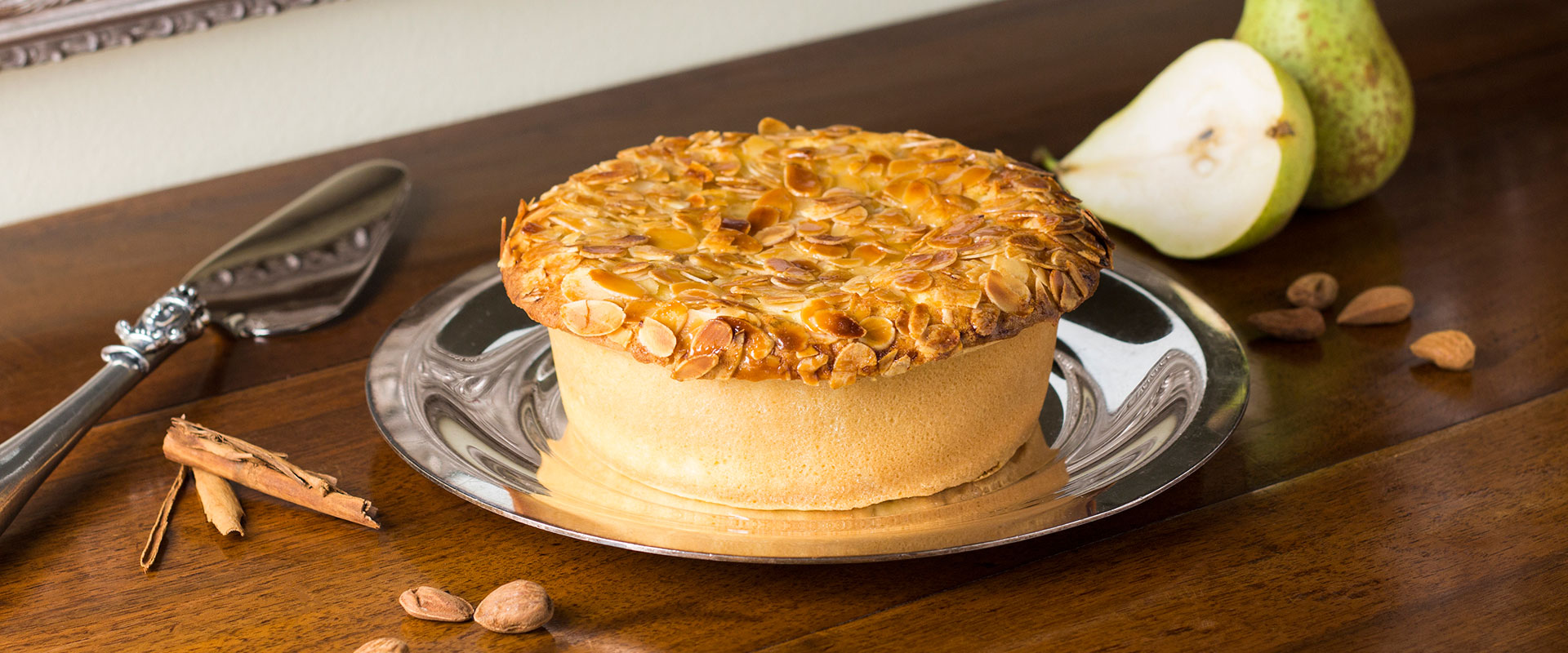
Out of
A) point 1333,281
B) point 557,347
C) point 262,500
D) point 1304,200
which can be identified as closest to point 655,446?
point 557,347

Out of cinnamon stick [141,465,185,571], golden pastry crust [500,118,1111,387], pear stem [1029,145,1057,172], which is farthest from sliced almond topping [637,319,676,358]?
pear stem [1029,145,1057,172]

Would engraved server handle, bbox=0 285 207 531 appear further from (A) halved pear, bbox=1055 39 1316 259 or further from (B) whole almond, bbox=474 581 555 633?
(A) halved pear, bbox=1055 39 1316 259

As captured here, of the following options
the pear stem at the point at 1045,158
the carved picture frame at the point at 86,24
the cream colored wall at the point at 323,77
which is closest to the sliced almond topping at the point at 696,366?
the pear stem at the point at 1045,158

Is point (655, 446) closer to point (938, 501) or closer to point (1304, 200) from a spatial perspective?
point (938, 501)

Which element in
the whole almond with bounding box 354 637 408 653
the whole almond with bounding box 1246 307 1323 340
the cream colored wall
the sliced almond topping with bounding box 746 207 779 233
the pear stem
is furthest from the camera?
the cream colored wall

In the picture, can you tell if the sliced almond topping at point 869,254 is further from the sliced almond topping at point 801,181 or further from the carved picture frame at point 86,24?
the carved picture frame at point 86,24

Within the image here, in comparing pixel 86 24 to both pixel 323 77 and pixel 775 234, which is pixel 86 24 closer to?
pixel 323 77
